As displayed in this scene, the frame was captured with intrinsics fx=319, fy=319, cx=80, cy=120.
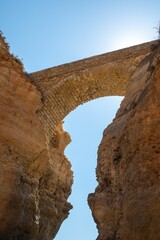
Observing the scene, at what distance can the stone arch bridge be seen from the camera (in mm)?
8961

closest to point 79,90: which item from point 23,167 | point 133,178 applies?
point 23,167

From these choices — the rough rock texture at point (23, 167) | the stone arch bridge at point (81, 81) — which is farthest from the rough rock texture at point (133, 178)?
the stone arch bridge at point (81, 81)

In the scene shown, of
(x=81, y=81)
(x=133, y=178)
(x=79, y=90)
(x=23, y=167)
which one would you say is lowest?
(x=133, y=178)

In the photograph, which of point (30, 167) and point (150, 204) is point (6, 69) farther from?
point (150, 204)

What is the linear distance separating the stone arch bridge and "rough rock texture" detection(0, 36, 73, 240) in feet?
2.02

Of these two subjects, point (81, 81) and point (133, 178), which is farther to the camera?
point (81, 81)

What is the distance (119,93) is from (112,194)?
6.52 meters

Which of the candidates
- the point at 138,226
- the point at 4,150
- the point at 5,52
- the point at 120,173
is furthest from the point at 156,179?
the point at 5,52

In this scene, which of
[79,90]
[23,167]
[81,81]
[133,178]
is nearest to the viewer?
[133,178]

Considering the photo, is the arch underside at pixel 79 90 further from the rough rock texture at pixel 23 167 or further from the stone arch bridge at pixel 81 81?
the rough rock texture at pixel 23 167

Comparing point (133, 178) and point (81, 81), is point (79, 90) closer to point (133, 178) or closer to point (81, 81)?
point (81, 81)

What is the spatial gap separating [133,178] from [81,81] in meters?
6.81

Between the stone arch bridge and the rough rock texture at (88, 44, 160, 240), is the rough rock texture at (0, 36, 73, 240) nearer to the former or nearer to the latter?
the stone arch bridge

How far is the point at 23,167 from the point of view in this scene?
24.3ft
